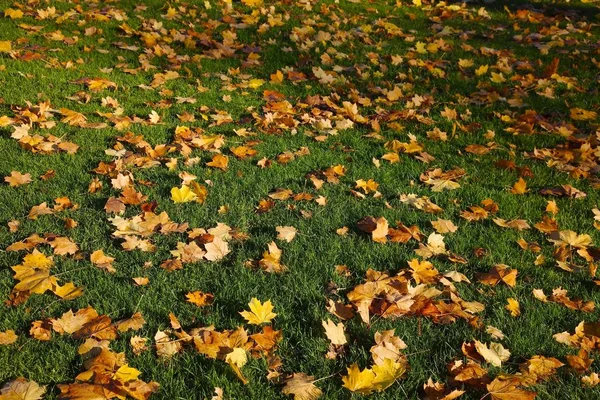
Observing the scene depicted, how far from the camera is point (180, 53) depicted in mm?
6352

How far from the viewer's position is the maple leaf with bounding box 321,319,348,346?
8.45 feet

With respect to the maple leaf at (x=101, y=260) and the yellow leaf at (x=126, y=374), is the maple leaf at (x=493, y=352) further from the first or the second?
the maple leaf at (x=101, y=260)

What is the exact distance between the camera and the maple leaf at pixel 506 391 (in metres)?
2.27

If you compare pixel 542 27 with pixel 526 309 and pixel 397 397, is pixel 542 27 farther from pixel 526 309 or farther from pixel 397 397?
pixel 397 397

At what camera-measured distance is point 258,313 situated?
269cm

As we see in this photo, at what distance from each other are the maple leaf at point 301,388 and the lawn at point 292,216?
0.5 inches

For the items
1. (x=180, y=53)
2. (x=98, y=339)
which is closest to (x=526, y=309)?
(x=98, y=339)

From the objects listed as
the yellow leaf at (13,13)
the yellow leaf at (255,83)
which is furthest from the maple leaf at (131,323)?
the yellow leaf at (13,13)

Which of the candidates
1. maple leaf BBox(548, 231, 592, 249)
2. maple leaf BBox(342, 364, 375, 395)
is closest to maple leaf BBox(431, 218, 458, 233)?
maple leaf BBox(548, 231, 592, 249)

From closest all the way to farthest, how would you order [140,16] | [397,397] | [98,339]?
1. [397,397]
2. [98,339]
3. [140,16]

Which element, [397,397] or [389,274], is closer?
[397,397]

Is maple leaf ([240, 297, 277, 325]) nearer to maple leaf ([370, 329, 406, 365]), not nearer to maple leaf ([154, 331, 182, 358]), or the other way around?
maple leaf ([154, 331, 182, 358])

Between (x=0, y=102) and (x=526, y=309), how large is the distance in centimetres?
421

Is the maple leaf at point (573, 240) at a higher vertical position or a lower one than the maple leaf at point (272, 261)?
higher
